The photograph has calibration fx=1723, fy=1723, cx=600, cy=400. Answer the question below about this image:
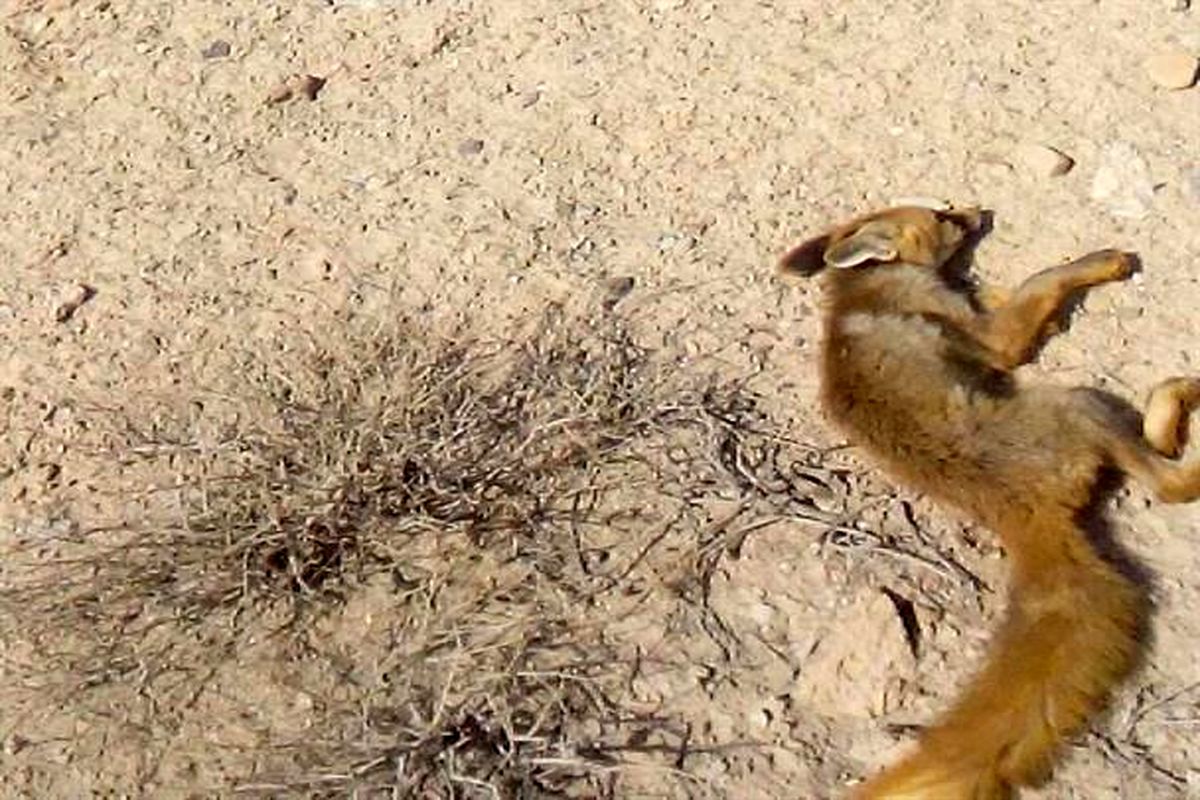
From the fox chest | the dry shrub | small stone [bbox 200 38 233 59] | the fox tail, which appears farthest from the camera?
small stone [bbox 200 38 233 59]

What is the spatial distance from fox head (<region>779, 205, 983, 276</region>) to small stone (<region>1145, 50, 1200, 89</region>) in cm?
75

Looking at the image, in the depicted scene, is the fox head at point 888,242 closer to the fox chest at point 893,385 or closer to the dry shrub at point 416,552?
the fox chest at point 893,385

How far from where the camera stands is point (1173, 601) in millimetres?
3641

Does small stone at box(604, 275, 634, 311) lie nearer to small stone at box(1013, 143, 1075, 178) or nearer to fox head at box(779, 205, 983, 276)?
fox head at box(779, 205, 983, 276)

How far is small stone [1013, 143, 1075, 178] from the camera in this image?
176 inches

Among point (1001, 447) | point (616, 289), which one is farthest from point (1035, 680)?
point (616, 289)

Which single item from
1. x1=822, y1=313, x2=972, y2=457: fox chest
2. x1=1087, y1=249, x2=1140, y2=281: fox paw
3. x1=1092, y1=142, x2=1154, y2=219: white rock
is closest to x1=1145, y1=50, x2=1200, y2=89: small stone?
x1=1092, y1=142, x2=1154, y2=219: white rock

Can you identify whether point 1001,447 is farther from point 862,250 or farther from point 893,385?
point 862,250

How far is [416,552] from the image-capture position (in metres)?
3.84

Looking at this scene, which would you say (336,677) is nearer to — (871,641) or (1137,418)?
(871,641)

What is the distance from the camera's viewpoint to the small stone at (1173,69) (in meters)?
4.62

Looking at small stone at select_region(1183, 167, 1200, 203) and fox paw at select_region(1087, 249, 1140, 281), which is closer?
fox paw at select_region(1087, 249, 1140, 281)

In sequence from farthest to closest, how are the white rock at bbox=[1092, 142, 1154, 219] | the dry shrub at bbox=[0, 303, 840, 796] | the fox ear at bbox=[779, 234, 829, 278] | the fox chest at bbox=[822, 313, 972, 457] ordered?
1. the white rock at bbox=[1092, 142, 1154, 219]
2. the fox ear at bbox=[779, 234, 829, 278]
3. the fox chest at bbox=[822, 313, 972, 457]
4. the dry shrub at bbox=[0, 303, 840, 796]

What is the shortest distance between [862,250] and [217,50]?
2.08 m
